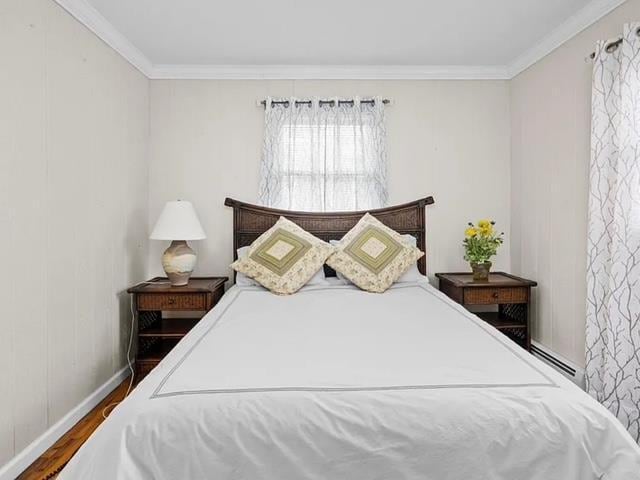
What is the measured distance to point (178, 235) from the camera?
122 inches

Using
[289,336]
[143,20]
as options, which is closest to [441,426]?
[289,336]

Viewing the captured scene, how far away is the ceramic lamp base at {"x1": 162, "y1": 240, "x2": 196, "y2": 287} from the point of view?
3162 mm

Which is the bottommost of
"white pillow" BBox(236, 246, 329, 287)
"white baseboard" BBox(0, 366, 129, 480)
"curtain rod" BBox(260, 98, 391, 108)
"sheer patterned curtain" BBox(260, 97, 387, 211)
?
"white baseboard" BBox(0, 366, 129, 480)

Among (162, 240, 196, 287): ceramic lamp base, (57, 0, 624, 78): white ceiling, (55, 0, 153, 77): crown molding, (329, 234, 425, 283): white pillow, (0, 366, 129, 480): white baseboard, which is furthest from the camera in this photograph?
(329, 234, 425, 283): white pillow

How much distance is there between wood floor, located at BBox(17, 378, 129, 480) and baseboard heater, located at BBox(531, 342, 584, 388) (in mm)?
3077

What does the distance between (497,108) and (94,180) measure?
3343 mm

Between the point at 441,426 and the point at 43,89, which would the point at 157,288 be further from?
the point at 441,426

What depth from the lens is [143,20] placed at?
2750mm

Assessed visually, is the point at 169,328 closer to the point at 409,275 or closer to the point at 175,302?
the point at 175,302

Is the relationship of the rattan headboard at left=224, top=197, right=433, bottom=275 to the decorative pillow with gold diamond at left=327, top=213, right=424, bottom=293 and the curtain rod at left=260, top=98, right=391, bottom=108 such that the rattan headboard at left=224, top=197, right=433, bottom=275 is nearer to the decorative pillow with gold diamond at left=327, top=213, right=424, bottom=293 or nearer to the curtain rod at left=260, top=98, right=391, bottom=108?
the decorative pillow with gold diamond at left=327, top=213, right=424, bottom=293

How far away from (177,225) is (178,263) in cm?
29

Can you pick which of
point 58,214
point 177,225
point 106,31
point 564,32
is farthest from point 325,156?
point 58,214

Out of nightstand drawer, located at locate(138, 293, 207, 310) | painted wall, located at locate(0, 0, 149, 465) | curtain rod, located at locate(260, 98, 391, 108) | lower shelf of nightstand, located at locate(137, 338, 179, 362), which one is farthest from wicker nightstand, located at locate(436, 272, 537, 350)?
painted wall, located at locate(0, 0, 149, 465)

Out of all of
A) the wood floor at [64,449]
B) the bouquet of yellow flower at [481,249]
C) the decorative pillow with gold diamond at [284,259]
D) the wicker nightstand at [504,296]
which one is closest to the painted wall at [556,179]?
the wicker nightstand at [504,296]
